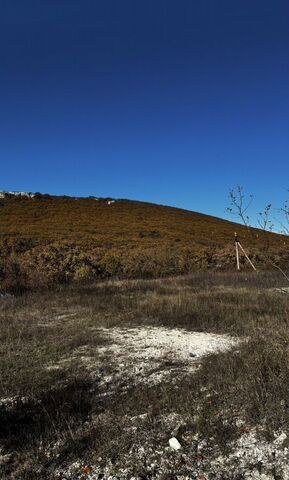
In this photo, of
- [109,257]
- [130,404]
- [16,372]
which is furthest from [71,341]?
[109,257]

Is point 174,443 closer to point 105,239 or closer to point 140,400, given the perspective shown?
point 140,400

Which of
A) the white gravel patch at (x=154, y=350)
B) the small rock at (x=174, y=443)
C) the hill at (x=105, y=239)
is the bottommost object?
the small rock at (x=174, y=443)

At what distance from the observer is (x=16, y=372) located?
20.2ft

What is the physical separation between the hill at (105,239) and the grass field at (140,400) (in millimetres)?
1632

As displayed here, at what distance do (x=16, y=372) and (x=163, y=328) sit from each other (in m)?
3.58

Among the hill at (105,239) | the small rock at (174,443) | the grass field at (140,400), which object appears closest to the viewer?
the grass field at (140,400)

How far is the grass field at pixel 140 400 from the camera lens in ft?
12.0

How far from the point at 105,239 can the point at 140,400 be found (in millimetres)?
27873

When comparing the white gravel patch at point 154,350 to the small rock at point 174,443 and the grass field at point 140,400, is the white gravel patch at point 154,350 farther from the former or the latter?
the small rock at point 174,443

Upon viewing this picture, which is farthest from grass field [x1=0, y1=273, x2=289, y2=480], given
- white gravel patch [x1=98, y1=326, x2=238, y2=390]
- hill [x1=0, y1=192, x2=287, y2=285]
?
hill [x1=0, y1=192, x2=287, y2=285]

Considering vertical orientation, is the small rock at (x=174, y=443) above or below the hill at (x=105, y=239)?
below

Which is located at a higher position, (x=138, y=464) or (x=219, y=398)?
(x=219, y=398)

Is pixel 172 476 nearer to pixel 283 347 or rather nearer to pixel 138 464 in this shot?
pixel 138 464

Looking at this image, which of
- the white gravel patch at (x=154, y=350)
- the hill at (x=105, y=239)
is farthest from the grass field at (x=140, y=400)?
the hill at (x=105, y=239)
